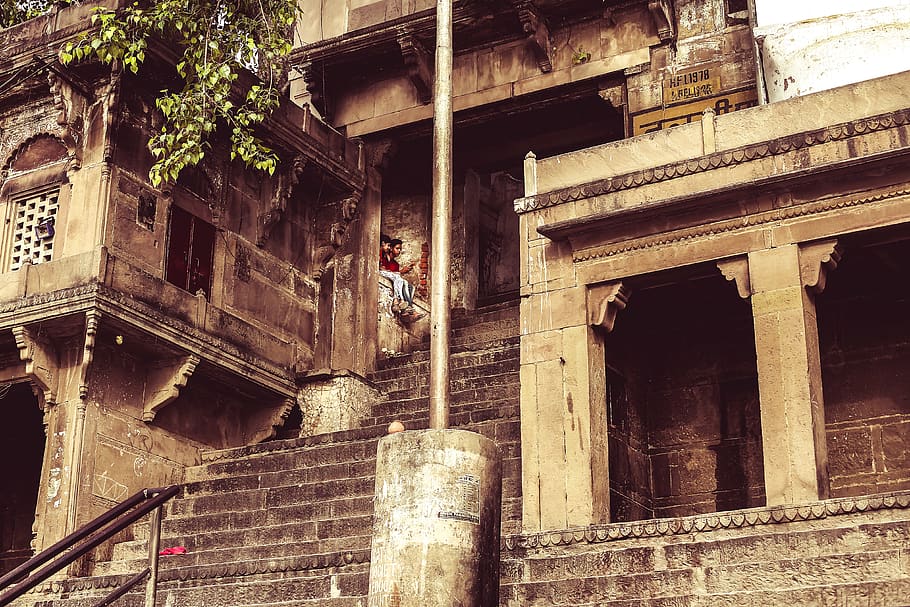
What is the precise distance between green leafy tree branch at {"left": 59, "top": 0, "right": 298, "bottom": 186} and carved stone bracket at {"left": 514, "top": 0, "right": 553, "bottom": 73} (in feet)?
11.3

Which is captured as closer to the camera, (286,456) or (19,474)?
(286,456)

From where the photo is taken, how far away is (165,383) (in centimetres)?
1487

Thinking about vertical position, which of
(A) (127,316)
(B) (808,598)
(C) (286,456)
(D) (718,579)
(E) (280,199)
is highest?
(E) (280,199)

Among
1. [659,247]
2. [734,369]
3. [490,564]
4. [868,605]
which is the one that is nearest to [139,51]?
[659,247]

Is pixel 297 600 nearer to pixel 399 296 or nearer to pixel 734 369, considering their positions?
pixel 734 369

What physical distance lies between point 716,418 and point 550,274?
2647 millimetres

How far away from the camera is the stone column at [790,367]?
1080 cm

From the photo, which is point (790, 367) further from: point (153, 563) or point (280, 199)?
point (280, 199)

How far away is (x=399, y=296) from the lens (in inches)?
746

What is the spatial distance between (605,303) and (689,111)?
520 cm

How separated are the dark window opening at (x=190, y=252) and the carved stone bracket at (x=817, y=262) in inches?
286

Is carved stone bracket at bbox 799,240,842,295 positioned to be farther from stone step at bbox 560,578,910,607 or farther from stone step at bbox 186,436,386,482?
stone step at bbox 186,436,386,482

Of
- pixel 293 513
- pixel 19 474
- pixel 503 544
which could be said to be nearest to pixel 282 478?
pixel 293 513

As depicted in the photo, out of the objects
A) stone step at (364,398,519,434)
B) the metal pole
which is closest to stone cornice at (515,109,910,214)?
stone step at (364,398,519,434)
